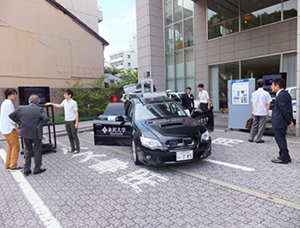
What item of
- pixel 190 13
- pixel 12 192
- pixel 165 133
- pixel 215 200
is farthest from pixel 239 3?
pixel 12 192

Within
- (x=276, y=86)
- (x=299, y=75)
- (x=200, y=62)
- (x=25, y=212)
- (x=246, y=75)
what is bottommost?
(x=25, y=212)

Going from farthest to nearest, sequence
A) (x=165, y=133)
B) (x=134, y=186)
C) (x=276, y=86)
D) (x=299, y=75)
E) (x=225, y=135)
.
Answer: (x=225, y=135) < (x=299, y=75) < (x=276, y=86) < (x=165, y=133) < (x=134, y=186)

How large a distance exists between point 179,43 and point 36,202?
15.7m

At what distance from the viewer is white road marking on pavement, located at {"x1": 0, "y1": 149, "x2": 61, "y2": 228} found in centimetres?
275

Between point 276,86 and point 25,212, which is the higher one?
point 276,86

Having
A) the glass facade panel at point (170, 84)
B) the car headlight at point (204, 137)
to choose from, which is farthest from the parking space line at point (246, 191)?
the glass facade panel at point (170, 84)

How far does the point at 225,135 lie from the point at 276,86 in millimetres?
3238

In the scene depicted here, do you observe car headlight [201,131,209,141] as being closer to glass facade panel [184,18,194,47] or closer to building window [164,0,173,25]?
glass facade panel [184,18,194,47]

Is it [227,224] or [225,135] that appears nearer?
[227,224]

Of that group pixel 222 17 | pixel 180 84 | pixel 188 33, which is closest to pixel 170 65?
pixel 180 84

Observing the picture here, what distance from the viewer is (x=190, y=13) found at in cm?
1591

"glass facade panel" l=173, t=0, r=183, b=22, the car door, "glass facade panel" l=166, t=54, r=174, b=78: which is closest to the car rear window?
the car door

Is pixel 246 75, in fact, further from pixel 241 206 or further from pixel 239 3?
pixel 241 206

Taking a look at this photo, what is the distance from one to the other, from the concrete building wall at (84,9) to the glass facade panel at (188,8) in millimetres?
11026
